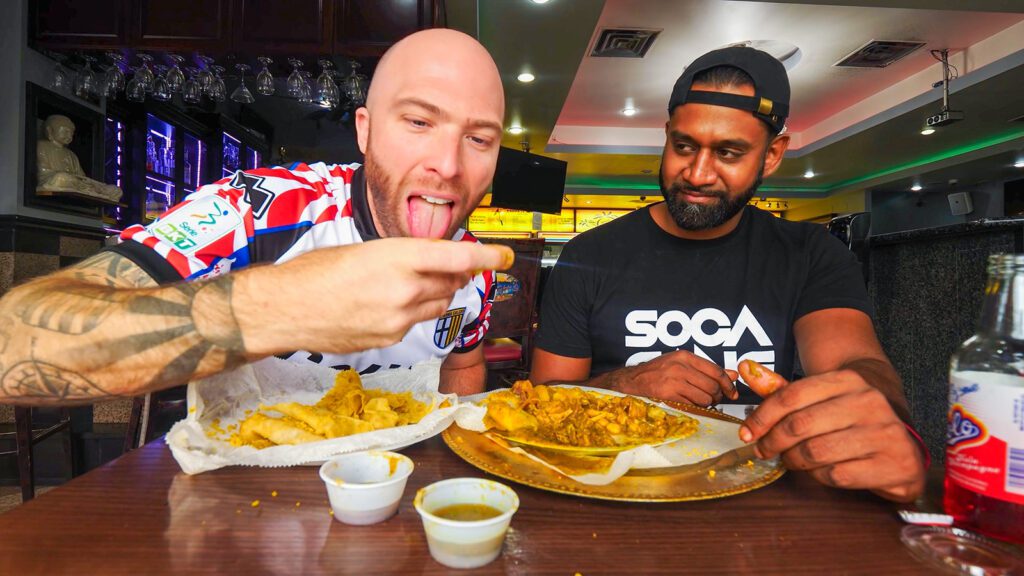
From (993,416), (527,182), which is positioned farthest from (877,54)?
(993,416)

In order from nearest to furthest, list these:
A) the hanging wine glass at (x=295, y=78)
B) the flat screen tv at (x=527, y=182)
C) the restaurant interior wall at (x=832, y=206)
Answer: the hanging wine glass at (x=295, y=78) < the flat screen tv at (x=527, y=182) < the restaurant interior wall at (x=832, y=206)

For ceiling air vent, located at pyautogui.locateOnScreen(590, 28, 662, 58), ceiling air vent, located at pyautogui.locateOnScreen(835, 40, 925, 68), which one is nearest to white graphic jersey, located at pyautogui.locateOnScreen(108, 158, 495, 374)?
ceiling air vent, located at pyautogui.locateOnScreen(590, 28, 662, 58)

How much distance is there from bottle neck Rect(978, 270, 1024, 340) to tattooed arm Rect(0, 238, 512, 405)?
0.69 metres

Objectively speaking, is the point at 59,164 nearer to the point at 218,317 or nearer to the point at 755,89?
the point at 218,317

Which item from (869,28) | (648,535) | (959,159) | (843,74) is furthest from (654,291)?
(959,159)

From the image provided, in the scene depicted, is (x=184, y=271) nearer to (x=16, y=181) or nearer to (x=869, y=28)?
(x=16, y=181)

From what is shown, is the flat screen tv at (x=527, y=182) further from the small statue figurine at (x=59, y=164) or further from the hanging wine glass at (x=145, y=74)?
the small statue figurine at (x=59, y=164)

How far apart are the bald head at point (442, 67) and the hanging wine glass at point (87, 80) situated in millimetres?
3576

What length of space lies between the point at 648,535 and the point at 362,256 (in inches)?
22.0

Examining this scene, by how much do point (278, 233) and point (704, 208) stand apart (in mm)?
1410

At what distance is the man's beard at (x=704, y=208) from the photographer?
193 centimetres

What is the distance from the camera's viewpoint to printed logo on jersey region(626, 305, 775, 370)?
1.87m

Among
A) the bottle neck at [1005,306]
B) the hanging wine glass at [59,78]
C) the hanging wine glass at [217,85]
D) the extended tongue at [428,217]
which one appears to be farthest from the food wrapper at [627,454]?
the hanging wine glass at [59,78]

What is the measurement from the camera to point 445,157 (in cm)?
143
